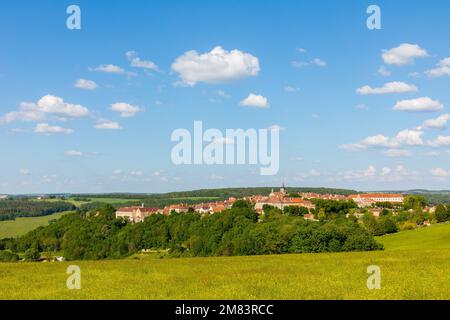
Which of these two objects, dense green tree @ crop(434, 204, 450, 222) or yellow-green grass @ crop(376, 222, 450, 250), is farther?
dense green tree @ crop(434, 204, 450, 222)

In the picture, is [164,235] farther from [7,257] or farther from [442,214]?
[442,214]

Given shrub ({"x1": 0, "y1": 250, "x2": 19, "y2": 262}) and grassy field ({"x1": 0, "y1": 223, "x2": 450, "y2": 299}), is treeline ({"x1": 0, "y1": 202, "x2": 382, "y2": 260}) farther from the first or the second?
grassy field ({"x1": 0, "y1": 223, "x2": 450, "y2": 299})

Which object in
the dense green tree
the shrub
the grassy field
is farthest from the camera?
the dense green tree

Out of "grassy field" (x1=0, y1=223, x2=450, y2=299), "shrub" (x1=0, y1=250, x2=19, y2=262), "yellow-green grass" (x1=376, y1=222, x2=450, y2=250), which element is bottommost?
"shrub" (x1=0, y1=250, x2=19, y2=262)

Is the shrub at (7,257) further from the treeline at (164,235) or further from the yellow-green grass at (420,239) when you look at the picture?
the yellow-green grass at (420,239)

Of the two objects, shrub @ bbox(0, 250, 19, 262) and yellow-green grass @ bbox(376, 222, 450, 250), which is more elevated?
yellow-green grass @ bbox(376, 222, 450, 250)

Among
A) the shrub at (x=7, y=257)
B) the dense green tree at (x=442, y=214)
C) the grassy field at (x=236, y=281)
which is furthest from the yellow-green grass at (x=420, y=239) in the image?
the shrub at (x=7, y=257)

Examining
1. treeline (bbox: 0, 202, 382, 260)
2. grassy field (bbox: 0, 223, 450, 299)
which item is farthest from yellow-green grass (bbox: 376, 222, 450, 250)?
grassy field (bbox: 0, 223, 450, 299)
